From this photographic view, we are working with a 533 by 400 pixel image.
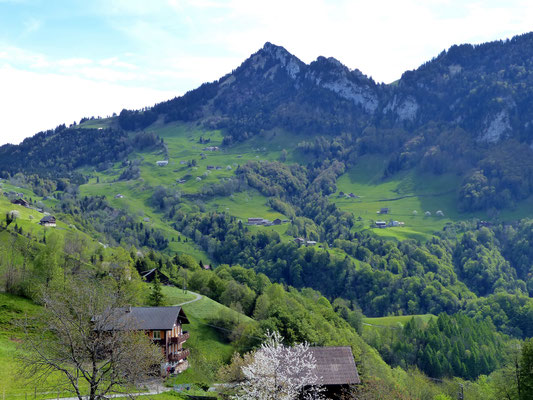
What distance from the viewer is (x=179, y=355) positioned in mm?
82562

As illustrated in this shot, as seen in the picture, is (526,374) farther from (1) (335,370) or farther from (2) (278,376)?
(2) (278,376)

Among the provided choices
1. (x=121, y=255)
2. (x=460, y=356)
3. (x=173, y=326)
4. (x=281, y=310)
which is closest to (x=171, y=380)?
(x=173, y=326)

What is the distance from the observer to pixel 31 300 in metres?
94.1

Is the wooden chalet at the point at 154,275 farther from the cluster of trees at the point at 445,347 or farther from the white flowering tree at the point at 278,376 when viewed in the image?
the white flowering tree at the point at 278,376

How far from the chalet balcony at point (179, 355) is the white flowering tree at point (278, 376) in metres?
25.6

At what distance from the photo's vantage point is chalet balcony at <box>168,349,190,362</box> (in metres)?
80.8

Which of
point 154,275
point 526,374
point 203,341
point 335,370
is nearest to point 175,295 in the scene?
point 154,275

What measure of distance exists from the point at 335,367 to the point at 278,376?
15132mm

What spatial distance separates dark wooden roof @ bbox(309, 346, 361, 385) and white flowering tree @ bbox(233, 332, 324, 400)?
1994 millimetres

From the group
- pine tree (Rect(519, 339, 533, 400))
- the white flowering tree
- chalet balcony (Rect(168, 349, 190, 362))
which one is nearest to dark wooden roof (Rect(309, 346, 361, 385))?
the white flowering tree

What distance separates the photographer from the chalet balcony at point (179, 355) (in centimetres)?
8081

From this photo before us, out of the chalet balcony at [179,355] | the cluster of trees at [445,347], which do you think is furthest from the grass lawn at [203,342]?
the cluster of trees at [445,347]

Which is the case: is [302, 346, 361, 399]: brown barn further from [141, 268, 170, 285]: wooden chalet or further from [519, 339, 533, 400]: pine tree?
[141, 268, 170, 285]: wooden chalet

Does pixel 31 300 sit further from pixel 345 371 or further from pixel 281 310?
pixel 345 371
